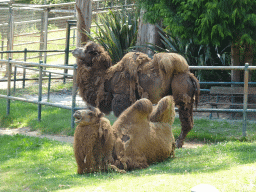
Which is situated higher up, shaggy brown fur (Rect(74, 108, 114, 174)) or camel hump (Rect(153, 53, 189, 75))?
camel hump (Rect(153, 53, 189, 75))

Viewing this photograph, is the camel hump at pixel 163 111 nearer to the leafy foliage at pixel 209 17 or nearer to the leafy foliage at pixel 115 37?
the leafy foliage at pixel 209 17

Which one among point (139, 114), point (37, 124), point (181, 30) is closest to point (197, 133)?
point (181, 30)

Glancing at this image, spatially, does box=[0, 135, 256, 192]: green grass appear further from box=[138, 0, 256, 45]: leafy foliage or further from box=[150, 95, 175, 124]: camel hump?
box=[138, 0, 256, 45]: leafy foliage

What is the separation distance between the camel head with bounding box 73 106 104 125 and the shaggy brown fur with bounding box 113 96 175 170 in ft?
1.50

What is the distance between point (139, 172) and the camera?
15.8 feet

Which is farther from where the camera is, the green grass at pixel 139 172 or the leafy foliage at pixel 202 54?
the leafy foliage at pixel 202 54

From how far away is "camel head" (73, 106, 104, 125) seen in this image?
15.3 ft

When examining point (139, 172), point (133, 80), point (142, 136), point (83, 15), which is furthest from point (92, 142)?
point (83, 15)

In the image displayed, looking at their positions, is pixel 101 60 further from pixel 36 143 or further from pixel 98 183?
pixel 98 183

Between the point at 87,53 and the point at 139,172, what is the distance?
280 cm

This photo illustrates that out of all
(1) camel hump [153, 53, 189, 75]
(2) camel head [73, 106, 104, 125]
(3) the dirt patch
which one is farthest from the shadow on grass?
(3) the dirt patch

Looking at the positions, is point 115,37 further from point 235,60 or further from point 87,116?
point 87,116

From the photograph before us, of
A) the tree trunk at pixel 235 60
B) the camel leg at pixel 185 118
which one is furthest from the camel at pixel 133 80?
the tree trunk at pixel 235 60

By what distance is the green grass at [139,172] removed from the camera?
408 centimetres
